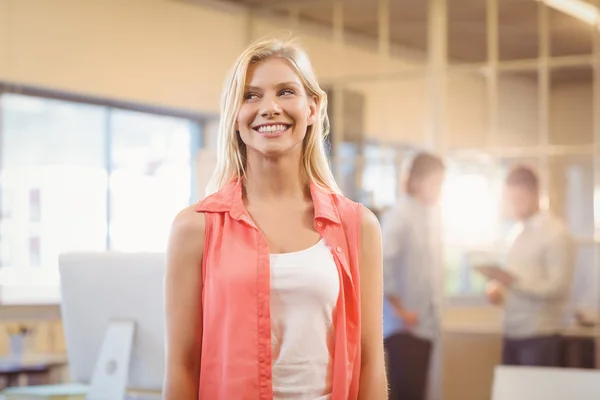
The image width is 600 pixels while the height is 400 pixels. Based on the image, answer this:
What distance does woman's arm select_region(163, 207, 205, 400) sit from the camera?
5.70ft

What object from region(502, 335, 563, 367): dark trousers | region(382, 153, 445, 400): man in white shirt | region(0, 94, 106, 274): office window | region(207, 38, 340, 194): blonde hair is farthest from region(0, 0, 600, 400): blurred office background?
region(207, 38, 340, 194): blonde hair

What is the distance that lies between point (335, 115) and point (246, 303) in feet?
17.2

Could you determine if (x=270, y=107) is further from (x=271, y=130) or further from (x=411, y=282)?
(x=411, y=282)

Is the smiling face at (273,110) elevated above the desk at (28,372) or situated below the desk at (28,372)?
above

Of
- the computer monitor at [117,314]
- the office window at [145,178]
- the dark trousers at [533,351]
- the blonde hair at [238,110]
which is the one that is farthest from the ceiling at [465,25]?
the blonde hair at [238,110]

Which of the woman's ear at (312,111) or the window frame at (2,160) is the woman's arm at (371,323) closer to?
the woman's ear at (312,111)

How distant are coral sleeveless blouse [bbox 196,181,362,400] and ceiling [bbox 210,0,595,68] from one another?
4.82 m

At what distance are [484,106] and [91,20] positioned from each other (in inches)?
96.7

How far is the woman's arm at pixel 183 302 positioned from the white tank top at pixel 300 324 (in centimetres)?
14

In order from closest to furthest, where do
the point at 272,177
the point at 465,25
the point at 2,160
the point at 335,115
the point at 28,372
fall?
the point at 272,177 → the point at 28,372 → the point at 2,160 → the point at 465,25 → the point at 335,115

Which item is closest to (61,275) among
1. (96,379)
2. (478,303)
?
(96,379)

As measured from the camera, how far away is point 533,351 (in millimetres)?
5223

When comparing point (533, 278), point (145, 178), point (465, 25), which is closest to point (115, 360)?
point (533, 278)

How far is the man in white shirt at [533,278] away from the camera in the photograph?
5.09m
